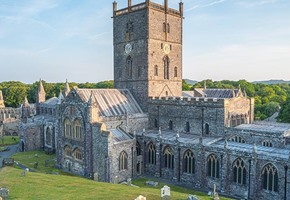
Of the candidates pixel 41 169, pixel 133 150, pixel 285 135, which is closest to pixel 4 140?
pixel 41 169

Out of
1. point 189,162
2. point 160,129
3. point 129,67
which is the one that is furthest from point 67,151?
point 189,162

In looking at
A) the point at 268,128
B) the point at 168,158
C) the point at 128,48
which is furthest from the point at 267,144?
the point at 128,48

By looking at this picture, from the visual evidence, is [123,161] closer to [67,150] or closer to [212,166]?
[67,150]

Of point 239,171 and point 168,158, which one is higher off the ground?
point 239,171

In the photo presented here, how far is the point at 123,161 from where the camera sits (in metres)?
36.0

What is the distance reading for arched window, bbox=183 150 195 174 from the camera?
3388 centimetres

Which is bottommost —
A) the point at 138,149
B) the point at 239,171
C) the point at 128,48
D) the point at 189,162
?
the point at 189,162

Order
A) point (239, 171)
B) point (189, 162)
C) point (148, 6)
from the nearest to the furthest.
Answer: point (239, 171), point (189, 162), point (148, 6)

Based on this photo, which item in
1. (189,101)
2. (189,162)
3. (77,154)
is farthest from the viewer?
(77,154)

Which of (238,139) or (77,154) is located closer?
(238,139)

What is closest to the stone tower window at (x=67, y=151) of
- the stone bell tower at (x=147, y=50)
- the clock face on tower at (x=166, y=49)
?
the stone bell tower at (x=147, y=50)

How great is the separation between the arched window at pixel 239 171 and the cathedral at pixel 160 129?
0.36 feet

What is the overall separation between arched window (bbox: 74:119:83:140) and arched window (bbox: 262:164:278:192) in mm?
23304

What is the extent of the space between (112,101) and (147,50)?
9.41 metres
